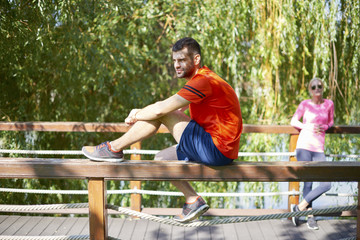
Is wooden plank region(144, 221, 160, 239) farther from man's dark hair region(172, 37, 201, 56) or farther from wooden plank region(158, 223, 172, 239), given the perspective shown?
man's dark hair region(172, 37, 201, 56)

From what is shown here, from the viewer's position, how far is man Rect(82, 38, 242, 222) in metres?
2.18

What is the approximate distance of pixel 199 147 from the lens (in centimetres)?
223

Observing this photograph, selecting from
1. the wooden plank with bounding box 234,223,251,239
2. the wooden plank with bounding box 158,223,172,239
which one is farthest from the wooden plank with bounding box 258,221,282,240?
the wooden plank with bounding box 158,223,172,239

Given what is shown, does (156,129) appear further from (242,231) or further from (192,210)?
(242,231)

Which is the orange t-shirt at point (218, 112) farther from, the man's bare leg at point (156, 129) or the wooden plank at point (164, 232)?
the wooden plank at point (164, 232)

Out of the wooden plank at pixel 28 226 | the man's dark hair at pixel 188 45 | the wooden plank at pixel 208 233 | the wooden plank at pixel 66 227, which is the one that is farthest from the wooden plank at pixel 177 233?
the man's dark hair at pixel 188 45

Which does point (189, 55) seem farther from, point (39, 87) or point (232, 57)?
point (39, 87)

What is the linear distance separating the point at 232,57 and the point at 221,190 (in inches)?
72.7

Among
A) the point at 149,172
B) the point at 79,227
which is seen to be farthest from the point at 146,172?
the point at 79,227

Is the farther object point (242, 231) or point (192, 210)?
point (242, 231)

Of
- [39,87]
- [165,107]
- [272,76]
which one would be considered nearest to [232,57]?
[272,76]

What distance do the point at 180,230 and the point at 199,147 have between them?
5.06ft

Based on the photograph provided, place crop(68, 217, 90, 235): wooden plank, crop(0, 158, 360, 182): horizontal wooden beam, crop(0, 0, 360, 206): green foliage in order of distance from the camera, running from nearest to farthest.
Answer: crop(0, 158, 360, 182): horizontal wooden beam → crop(68, 217, 90, 235): wooden plank → crop(0, 0, 360, 206): green foliage

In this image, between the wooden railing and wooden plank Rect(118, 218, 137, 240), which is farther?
wooden plank Rect(118, 218, 137, 240)
